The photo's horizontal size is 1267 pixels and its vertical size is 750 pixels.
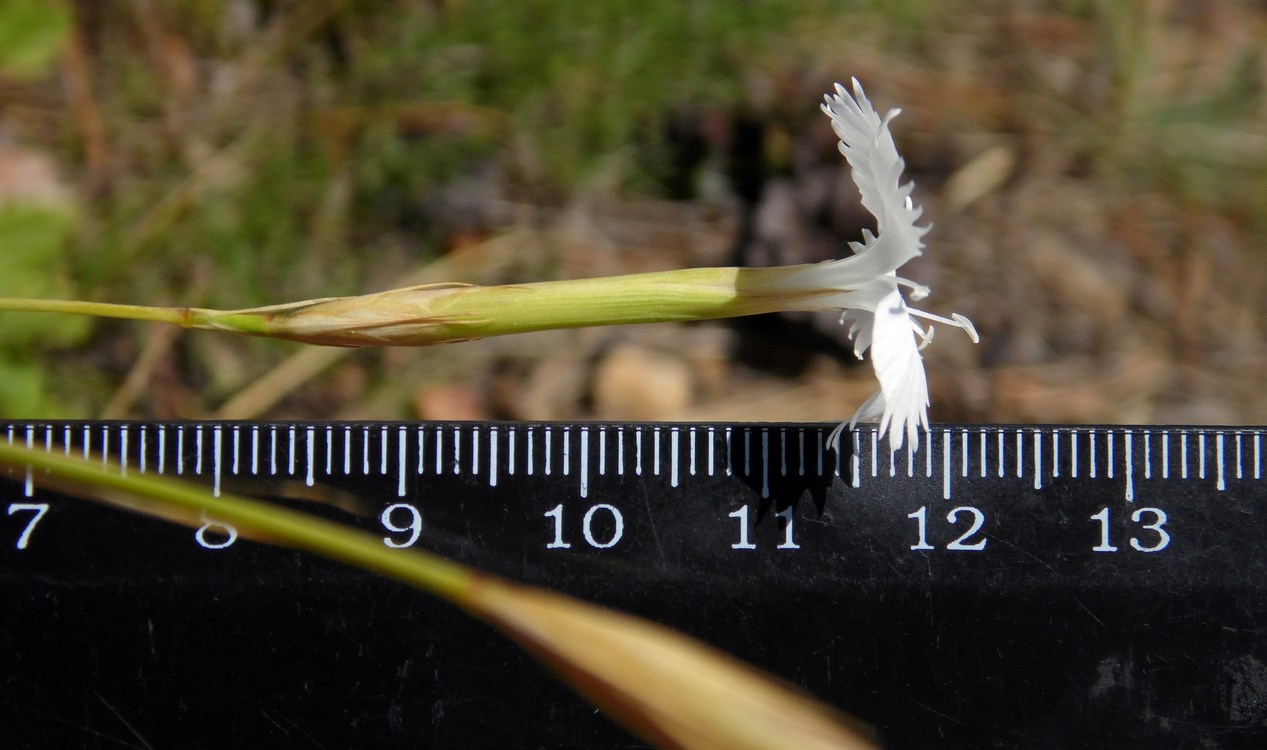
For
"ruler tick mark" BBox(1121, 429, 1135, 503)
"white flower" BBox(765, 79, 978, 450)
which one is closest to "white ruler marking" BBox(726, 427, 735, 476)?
"white flower" BBox(765, 79, 978, 450)

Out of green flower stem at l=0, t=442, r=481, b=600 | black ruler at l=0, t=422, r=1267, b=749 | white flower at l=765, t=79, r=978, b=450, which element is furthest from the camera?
black ruler at l=0, t=422, r=1267, b=749

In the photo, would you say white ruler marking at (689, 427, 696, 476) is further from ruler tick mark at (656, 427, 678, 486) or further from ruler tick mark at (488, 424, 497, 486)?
ruler tick mark at (488, 424, 497, 486)

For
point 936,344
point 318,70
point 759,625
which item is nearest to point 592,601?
point 759,625

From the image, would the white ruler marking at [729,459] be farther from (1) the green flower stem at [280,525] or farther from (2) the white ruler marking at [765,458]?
(1) the green flower stem at [280,525]

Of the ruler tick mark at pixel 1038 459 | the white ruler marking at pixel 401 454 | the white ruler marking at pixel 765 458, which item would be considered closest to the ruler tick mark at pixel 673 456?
the white ruler marking at pixel 765 458

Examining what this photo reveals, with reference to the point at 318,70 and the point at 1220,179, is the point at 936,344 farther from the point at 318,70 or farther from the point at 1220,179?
the point at 318,70
